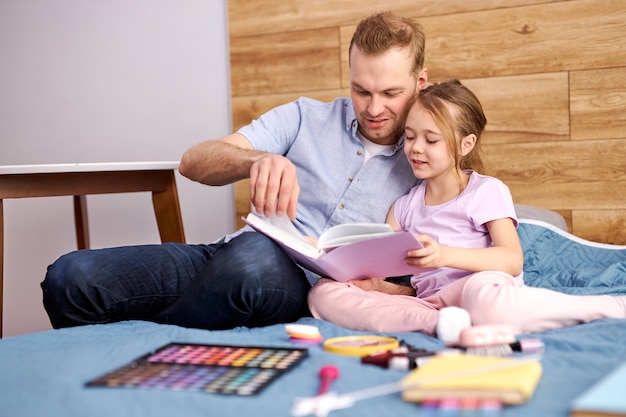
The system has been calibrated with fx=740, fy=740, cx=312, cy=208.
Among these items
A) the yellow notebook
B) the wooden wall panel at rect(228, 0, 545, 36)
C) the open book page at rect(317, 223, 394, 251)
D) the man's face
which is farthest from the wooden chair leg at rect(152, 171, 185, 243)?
the yellow notebook

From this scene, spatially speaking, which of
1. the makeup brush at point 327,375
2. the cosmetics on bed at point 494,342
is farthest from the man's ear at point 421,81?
the makeup brush at point 327,375

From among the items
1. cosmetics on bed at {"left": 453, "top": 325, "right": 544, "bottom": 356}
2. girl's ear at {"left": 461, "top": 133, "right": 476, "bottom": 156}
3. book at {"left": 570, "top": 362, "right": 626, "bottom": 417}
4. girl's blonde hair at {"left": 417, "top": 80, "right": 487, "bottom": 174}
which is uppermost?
girl's blonde hair at {"left": 417, "top": 80, "right": 487, "bottom": 174}

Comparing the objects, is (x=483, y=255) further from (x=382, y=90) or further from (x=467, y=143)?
(x=382, y=90)

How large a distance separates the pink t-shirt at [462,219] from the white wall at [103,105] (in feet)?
3.73

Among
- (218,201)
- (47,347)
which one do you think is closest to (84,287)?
(47,347)

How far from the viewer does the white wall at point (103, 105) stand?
8.39 ft

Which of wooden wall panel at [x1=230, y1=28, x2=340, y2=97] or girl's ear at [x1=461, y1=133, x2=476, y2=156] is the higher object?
wooden wall panel at [x1=230, y1=28, x2=340, y2=97]

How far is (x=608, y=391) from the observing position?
726 mm

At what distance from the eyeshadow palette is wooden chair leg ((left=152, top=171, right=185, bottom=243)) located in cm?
116

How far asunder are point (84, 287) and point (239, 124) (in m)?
1.17

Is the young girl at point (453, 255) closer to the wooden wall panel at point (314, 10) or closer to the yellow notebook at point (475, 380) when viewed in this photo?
the yellow notebook at point (475, 380)

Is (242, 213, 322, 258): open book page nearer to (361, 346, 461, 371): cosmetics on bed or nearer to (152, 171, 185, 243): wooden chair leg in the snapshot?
(361, 346, 461, 371): cosmetics on bed

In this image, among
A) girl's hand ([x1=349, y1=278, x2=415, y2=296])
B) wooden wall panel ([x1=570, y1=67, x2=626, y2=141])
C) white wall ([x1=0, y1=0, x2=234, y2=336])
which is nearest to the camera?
girl's hand ([x1=349, y1=278, x2=415, y2=296])

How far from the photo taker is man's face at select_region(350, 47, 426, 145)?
1.61 m
